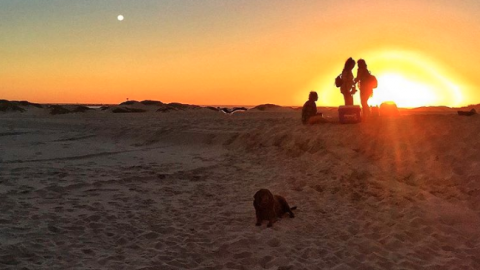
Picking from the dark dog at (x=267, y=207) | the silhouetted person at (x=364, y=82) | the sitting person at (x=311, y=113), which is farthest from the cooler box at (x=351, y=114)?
the dark dog at (x=267, y=207)

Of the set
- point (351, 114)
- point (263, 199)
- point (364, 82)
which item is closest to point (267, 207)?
point (263, 199)

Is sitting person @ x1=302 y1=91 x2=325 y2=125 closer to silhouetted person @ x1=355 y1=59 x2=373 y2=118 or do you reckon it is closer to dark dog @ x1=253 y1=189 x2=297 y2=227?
silhouetted person @ x1=355 y1=59 x2=373 y2=118

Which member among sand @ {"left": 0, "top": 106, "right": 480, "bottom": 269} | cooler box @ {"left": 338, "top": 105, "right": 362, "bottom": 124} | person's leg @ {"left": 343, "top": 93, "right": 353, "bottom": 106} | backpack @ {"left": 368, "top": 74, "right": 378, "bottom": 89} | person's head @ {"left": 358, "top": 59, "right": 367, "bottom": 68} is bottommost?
sand @ {"left": 0, "top": 106, "right": 480, "bottom": 269}

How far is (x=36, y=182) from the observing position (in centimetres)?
801

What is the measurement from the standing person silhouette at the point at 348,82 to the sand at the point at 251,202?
1595 millimetres

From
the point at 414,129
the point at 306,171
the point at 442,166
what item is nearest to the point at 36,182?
the point at 306,171

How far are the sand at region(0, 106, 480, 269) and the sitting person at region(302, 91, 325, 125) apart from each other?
0.54 metres

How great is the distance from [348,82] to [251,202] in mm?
8154

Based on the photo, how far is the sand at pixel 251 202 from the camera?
16.4 feet

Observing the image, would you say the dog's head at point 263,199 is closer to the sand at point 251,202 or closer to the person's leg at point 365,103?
the sand at point 251,202

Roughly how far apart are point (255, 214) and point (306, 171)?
3.80 metres

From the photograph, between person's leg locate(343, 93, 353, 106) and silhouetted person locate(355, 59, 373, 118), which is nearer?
silhouetted person locate(355, 59, 373, 118)

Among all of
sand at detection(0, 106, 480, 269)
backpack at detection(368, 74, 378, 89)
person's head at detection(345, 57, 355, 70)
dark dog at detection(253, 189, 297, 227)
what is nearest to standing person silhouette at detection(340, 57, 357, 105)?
person's head at detection(345, 57, 355, 70)

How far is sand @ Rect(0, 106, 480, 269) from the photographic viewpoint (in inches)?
197
